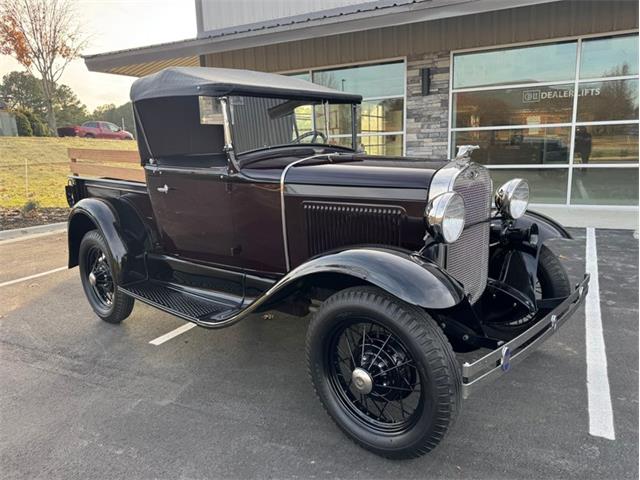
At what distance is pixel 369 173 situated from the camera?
8.42ft

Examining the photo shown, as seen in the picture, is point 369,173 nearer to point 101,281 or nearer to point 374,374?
point 374,374

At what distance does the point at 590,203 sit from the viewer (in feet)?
25.1

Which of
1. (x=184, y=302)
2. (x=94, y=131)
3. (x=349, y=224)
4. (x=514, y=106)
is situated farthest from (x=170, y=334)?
(x=94, y=131)

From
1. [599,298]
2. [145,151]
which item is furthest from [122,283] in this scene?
[599,298]

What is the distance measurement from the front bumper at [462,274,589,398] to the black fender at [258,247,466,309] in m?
0.29

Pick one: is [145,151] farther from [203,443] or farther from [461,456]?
[461,456]

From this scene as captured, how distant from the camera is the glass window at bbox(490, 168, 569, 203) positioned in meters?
7.73

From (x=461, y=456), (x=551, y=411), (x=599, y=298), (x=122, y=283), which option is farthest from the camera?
(x=599, y=298)

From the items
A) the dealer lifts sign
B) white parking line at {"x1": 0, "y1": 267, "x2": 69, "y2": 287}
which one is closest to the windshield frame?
white parking line at {"x1": 0, "y1": 267, "x2": 69, "y2": 287}

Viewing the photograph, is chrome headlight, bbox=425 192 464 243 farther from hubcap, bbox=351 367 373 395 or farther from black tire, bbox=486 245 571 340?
black tire, bbox=486 245 571 340

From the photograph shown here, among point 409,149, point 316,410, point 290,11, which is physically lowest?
point 316,410

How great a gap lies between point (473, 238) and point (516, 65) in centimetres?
624

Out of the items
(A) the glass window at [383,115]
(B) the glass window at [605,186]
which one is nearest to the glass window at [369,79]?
(A) the glass window at [383,115]

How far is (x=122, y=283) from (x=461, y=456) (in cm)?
273
